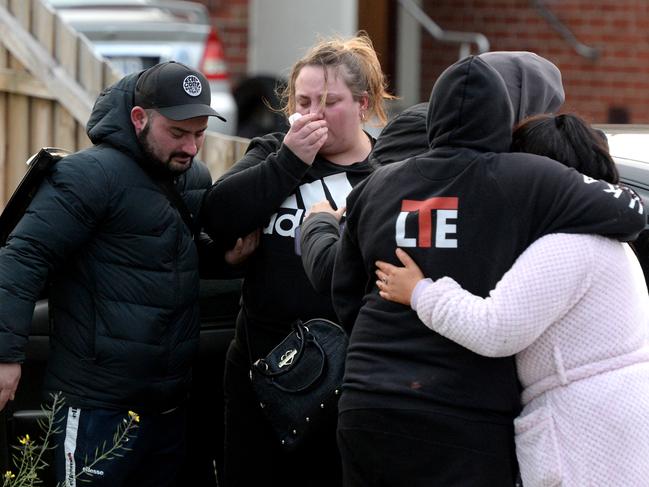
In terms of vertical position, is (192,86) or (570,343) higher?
(192,86)

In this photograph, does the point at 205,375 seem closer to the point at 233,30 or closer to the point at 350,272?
the point at 350,272

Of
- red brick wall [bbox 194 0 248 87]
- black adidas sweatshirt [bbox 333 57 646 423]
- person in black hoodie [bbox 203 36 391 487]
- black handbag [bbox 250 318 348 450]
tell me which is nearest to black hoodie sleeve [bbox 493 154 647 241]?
black adidas sweatshirt [bbox 333 57 646 423]

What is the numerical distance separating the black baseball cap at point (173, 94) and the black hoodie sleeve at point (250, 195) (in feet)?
0.62

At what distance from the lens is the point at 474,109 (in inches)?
107

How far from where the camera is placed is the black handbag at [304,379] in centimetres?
337

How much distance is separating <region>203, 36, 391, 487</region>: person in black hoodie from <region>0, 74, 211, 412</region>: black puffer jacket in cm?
18

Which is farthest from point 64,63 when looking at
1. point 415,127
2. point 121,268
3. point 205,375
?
point 415,127

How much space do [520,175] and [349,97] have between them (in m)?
1.07

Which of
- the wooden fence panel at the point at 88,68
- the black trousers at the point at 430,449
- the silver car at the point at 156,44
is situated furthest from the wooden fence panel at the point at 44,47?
the silver car at the point at 156,44

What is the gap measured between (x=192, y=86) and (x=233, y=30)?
24.9 ft

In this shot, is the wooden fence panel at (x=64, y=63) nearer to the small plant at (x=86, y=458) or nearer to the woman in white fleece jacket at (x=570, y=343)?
the small plant at (x=86, y=458)

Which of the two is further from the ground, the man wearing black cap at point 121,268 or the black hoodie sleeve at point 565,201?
the black hoodie sleeve at point 565,201

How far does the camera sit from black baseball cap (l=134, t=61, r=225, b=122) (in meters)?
3.54

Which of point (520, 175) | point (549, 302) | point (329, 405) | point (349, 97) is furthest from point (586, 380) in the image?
point (349, 97)
